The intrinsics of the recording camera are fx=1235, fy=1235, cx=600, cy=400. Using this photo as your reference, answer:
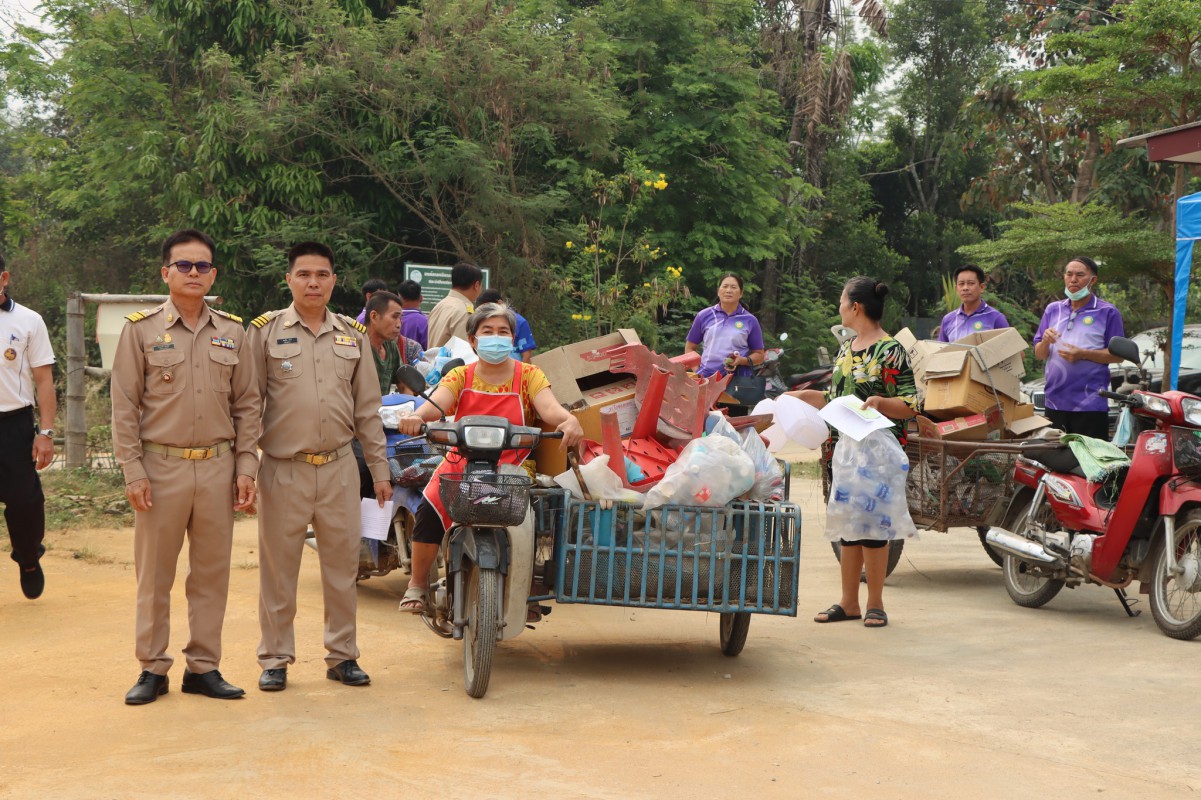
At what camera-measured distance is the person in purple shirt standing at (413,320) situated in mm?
9477

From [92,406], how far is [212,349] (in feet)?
26.5

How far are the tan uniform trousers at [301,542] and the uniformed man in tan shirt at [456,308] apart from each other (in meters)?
3.67

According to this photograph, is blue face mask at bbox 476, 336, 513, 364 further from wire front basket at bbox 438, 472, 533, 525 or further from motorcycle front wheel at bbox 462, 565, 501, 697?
motorcycle front wheel at bbox 462, 565, 501, 697

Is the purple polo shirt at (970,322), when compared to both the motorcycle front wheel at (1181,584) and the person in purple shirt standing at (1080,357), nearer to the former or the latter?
the person in purple shirt standing at (1080,357)

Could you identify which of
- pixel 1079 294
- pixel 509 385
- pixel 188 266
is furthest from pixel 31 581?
pixel 1079 294

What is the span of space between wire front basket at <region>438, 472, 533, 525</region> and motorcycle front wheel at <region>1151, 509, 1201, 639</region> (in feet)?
12.0

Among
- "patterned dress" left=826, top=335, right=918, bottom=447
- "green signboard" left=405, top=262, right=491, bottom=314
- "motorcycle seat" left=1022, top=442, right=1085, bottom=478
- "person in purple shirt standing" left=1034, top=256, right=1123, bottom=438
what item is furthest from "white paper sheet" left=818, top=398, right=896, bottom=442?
"green signboard" left=405, top=262, right=491, bottom=314

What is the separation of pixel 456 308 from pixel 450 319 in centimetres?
10

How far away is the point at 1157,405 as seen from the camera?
674cm

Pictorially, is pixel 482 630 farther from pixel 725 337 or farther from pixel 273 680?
pixel 725 337

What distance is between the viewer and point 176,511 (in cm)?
502

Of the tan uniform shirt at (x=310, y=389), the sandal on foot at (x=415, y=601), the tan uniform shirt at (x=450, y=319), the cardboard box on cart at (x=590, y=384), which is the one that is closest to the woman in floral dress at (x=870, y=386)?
the cardboard box on cart at (x=590, y=384)

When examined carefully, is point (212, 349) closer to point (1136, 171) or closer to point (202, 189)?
Answer: point (202, 189)

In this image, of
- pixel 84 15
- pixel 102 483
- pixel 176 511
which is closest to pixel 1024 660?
pixel 176 511
